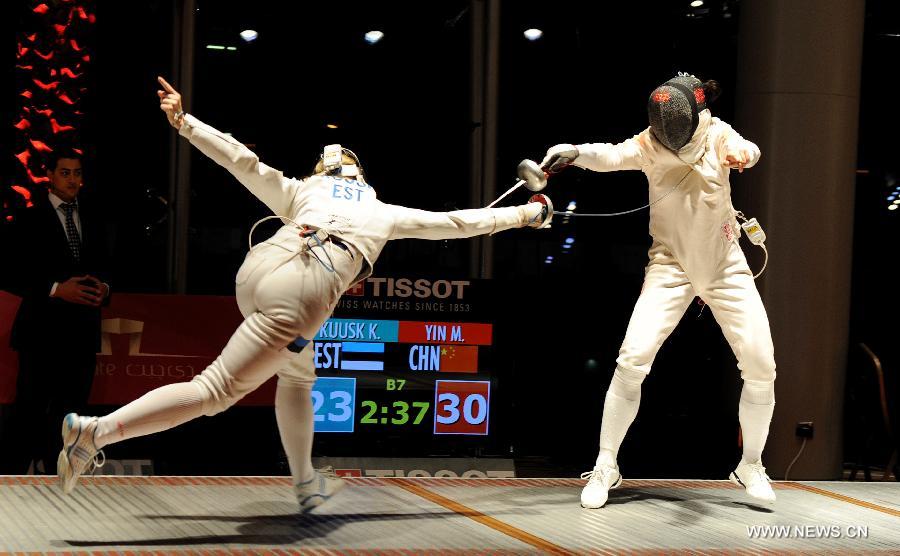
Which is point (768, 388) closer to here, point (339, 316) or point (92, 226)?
point (339, 316)

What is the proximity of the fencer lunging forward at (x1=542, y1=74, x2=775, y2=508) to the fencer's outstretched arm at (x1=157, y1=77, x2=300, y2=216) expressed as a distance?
1.06m

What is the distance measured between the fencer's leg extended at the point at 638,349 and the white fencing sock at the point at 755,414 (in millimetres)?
379

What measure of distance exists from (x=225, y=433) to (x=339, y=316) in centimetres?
75

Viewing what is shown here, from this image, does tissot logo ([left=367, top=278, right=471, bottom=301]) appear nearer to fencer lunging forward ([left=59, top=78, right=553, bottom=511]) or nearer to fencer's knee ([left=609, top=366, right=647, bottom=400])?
fencer's knee ([left=609, top=366, right=647, bottom=400])

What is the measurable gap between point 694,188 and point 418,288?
166cm

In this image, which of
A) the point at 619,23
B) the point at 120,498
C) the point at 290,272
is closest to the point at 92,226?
the point at 120,498

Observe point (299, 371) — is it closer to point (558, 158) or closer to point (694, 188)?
point (558, 158)

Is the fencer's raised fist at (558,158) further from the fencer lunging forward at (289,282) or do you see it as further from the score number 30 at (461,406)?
the score number 30 at (461,406)

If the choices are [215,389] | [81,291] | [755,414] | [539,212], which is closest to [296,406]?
[215,389]

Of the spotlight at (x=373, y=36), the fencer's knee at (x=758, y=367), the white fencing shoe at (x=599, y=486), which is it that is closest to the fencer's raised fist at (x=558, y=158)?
the fencer's knee at (x=758, y=367)

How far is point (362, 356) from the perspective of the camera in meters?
4.99

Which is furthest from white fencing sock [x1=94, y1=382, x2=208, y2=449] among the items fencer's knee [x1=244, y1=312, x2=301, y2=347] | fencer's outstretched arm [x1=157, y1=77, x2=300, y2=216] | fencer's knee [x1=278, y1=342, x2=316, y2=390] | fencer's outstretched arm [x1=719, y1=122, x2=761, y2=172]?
fencer's outstretched arm [x1=719, y1=122, x2=761, y2=172]

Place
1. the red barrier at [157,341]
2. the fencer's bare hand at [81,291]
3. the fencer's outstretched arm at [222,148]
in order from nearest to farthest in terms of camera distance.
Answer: the fencer's outstretched arm at [222,148], the fencer's bare hand at [81,291], the red barrier at [157,341]

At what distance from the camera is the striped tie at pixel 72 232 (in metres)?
4.38
